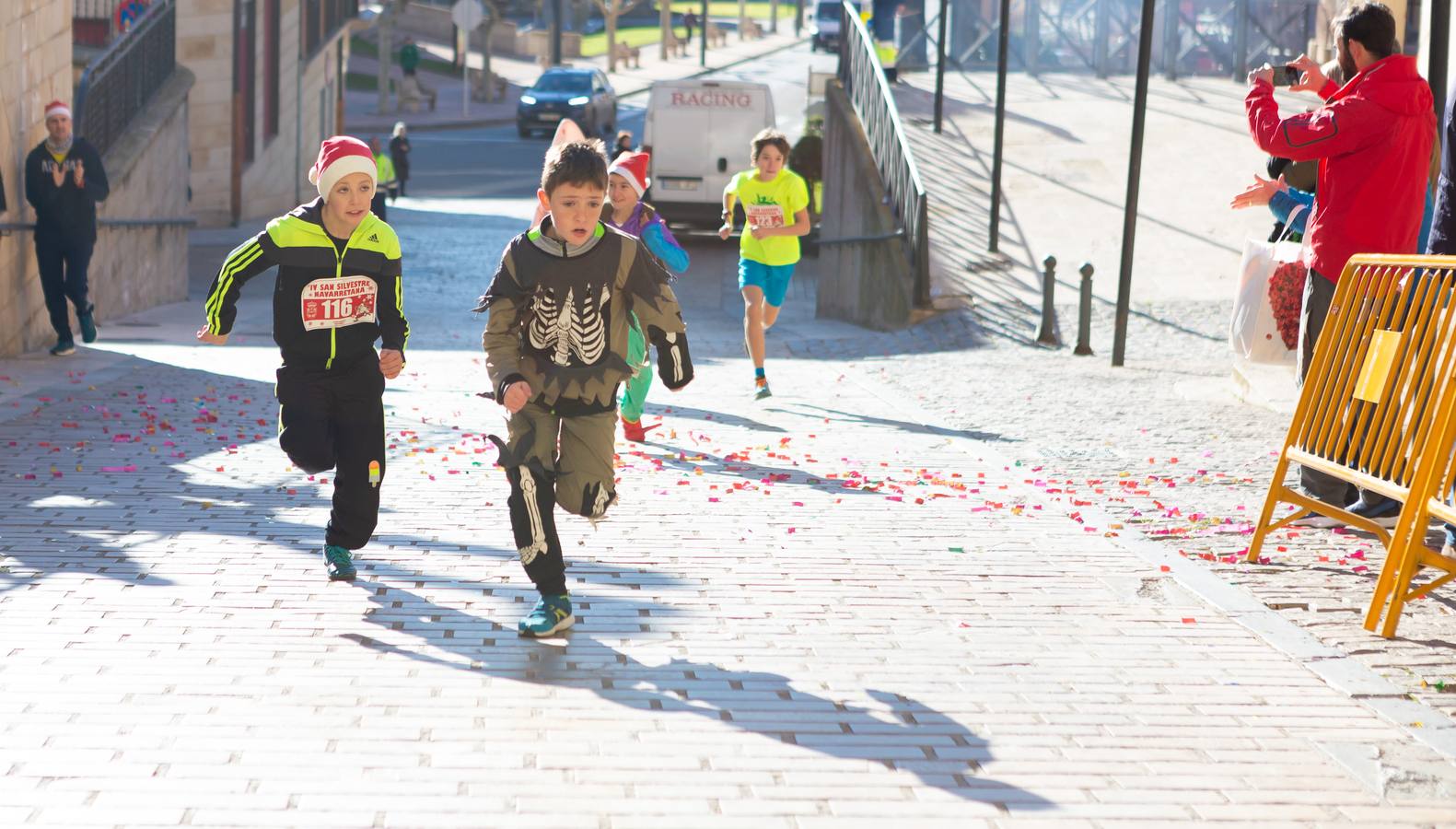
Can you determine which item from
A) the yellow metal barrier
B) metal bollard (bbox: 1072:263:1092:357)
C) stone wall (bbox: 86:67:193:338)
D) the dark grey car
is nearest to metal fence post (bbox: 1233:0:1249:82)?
metal bollard (bbox: 1072:263:1092:357)

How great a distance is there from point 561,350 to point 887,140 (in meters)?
13.5

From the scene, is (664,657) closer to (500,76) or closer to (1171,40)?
(1171,40)

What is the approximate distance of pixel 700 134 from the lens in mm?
26375

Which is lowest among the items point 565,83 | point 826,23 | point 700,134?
point 700,134

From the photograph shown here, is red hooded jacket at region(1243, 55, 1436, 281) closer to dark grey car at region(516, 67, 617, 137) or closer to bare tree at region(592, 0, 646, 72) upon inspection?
dark grey car at region(516, 67, 617, 137)

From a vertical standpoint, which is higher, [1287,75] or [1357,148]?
[1287,75]

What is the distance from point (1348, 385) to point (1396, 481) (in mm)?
451

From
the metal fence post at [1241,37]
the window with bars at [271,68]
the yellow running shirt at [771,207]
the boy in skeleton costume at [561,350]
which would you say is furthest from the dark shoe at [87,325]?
the metal fence post at [1241,37]

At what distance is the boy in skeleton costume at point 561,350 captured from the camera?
5.48 m

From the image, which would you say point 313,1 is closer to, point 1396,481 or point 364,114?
point 364,114

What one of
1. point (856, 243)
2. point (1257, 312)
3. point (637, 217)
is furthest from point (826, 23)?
point (637, 217)

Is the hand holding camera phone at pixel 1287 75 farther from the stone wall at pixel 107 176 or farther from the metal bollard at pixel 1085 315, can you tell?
the stone wall at pixel 107 176

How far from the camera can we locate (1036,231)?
18297 mm

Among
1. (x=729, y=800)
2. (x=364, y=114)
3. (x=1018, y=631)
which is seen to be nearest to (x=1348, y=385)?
(x=1018, y=631)
